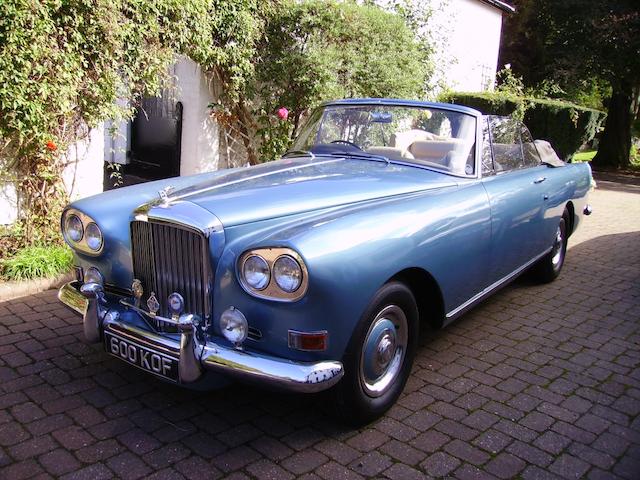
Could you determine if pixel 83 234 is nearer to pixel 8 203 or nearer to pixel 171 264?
pixel 171 264

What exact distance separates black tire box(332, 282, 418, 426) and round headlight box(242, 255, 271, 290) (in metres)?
0.50

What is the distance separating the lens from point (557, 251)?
5555mm

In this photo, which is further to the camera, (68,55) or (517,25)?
(517,25)

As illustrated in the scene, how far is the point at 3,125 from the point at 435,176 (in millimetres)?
3656

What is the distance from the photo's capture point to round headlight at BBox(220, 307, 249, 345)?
8.11 feet

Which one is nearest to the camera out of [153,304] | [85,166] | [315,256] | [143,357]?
[315,256]

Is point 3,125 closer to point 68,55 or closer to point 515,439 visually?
point 68,55

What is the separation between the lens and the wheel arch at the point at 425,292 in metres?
3.01

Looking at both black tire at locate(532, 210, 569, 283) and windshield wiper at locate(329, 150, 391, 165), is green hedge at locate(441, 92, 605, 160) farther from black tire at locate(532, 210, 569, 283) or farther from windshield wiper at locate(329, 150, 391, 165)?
windshield wiper at locate(329, 150, 391, 165)

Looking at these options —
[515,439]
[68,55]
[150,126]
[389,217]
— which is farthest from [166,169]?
[515,439]

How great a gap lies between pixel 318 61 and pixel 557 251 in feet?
11.8

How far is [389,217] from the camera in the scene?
2855 millimetres

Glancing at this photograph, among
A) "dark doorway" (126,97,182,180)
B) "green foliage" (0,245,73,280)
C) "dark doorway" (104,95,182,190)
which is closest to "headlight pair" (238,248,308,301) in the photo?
"green foliage" (0,245,73,280)

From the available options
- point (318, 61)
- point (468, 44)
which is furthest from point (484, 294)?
point (468, 44)
